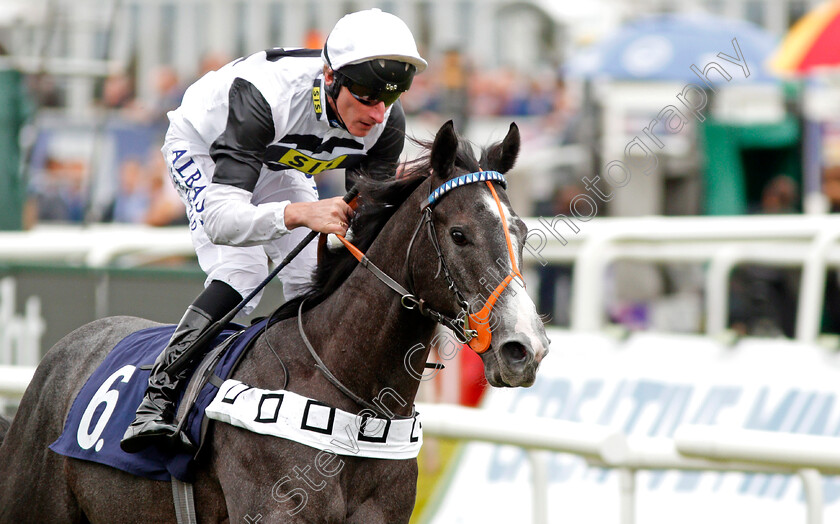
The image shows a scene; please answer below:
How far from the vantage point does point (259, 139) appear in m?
3.43

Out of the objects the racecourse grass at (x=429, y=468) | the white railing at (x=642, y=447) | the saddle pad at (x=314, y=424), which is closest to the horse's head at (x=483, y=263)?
the saddle pad at (x=314, y=424)

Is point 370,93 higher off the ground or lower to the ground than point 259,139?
higher

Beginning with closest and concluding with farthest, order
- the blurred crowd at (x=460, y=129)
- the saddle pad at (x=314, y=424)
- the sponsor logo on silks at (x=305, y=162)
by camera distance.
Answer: the saddle pad at (x=314, y=424) → the sponsor logo on silks at (x=305, y=162) → the blurred crowd at (x=460, y=129)

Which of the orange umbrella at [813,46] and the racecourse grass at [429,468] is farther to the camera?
the orange umbrella at [813,46]

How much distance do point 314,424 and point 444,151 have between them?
873mm

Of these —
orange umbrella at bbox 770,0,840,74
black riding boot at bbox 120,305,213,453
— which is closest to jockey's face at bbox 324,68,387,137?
black riding boot at bbox 120,305,213,453

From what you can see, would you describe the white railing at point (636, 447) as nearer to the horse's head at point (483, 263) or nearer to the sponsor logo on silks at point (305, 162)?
the horse's head at point (483, 263)

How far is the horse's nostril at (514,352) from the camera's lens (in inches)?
111

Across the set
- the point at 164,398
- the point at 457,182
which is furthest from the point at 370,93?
the point at 164,398

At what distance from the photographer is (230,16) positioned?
15609mm

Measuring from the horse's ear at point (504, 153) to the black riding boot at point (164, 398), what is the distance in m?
1.05

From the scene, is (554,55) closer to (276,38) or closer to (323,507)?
(276,38)

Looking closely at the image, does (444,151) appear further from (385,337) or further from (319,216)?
(385,337)

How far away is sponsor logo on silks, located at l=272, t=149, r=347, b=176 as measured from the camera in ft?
12.0
